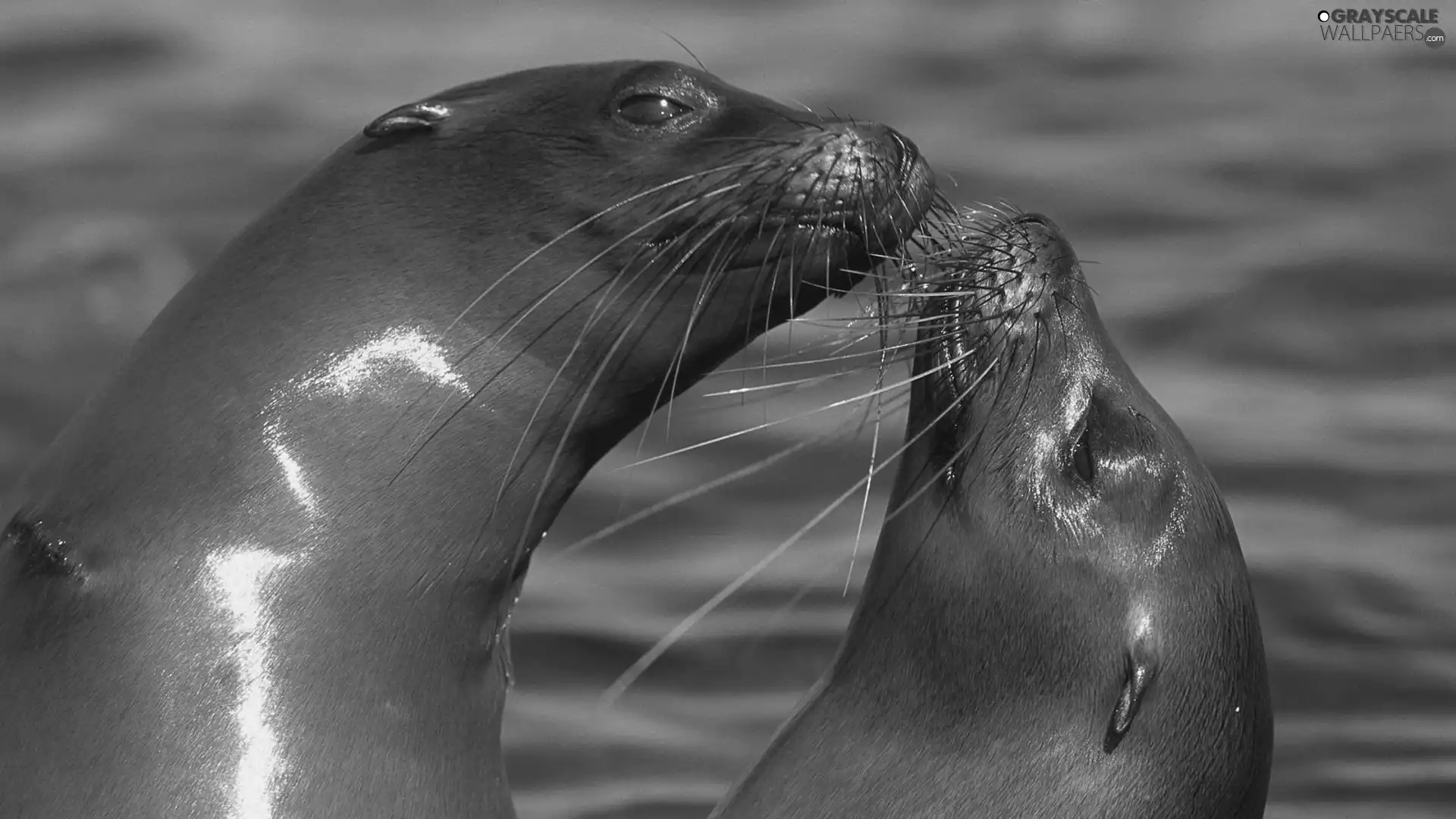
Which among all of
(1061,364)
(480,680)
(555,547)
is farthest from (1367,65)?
(480,680)

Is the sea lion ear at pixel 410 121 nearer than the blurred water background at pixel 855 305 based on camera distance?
Yes

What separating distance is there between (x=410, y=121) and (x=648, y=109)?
0.44 m

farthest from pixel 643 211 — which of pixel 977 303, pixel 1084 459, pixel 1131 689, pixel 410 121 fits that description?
pixel 1131 689

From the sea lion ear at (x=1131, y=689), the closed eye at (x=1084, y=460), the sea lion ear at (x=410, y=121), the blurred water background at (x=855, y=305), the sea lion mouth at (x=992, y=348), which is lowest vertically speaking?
the blurred water background at (x=855, y=305)

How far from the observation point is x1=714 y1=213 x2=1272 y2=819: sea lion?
4.71m

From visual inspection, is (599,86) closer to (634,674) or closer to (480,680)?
(480,680)

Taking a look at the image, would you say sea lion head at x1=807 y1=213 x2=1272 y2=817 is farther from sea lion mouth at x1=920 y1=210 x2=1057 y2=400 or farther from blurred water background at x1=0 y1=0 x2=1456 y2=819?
blurred water background at x1=0 y1=0 x2=1456 y2=819

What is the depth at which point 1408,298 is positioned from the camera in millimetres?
9891

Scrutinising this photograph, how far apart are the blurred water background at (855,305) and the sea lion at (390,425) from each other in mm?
1714

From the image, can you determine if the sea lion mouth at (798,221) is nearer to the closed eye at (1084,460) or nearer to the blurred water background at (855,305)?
the closed eye at (1084,460)

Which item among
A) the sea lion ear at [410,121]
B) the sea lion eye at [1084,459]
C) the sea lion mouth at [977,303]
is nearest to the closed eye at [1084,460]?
the sea lion eye at [1084,459]

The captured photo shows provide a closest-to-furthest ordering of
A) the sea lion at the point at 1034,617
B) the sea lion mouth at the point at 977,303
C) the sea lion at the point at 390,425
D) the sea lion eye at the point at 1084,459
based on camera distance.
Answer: the sea lion at the point at 390,425
the sea lion at the point at 1034,617
the sea lion eye at the point at 1084,459
the sea lion mouth at the point at 977,303

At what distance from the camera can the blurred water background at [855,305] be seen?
712 cm

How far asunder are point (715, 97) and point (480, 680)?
117cm
